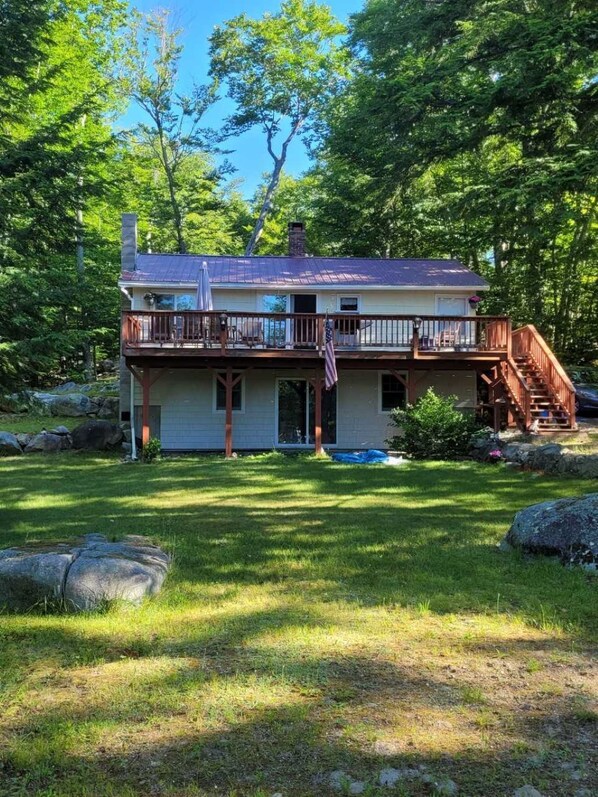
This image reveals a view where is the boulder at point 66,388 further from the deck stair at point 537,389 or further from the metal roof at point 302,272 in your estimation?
the deck stair at point 537,389

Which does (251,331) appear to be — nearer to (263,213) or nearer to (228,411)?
(228,411)

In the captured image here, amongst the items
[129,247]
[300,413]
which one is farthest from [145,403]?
[129,247]

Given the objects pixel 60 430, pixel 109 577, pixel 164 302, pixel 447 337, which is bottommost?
pixel 109 577

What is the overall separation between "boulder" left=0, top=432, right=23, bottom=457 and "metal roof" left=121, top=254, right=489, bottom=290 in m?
5.26

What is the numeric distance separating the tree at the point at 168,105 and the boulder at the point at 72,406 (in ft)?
39.5

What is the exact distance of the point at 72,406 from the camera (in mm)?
21188

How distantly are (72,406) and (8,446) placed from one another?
5.12 m

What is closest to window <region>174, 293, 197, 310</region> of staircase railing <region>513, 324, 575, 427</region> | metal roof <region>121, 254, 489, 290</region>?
metal roof <region>121, 254, 489, 290</region>

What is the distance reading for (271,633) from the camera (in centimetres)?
397

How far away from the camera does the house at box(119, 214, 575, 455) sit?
15.5 meters

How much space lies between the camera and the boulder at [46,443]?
651 inches

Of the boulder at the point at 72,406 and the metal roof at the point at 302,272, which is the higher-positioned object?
the metal roof at the point at 302,272

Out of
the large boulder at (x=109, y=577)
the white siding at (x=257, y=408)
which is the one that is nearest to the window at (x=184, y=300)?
the white siding at (x=257, y=408)

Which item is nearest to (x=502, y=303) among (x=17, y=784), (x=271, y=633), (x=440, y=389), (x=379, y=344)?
(x=440, y=389)
